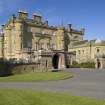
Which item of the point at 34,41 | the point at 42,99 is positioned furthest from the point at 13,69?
the point at 42,99

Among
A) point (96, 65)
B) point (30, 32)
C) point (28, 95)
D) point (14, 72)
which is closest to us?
point (28, 95)

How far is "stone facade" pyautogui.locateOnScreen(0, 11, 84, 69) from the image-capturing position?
6907cm

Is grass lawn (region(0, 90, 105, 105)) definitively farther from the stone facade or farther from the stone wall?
the stone facade

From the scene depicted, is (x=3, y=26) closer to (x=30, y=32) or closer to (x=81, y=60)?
(x=30, y=32)

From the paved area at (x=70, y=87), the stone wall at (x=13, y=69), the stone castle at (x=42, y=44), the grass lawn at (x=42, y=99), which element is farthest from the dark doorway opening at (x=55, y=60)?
the grass lawn at (x=42, y=99)

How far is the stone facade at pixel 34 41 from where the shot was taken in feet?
227

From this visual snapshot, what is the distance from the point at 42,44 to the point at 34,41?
119 inches

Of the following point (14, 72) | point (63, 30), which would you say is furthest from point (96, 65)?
point (14, 72)

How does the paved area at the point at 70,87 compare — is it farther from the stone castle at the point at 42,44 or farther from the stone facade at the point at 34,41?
the stone castle at the point at 42,44

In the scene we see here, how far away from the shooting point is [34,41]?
8119 cm

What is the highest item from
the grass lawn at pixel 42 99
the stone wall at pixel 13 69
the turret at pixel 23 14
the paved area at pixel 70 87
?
the turret at pixel 23 14

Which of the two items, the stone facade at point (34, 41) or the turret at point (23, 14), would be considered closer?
the stone facade at point (34, 41)

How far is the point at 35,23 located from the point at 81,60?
18173 mm

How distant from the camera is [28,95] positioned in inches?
845
